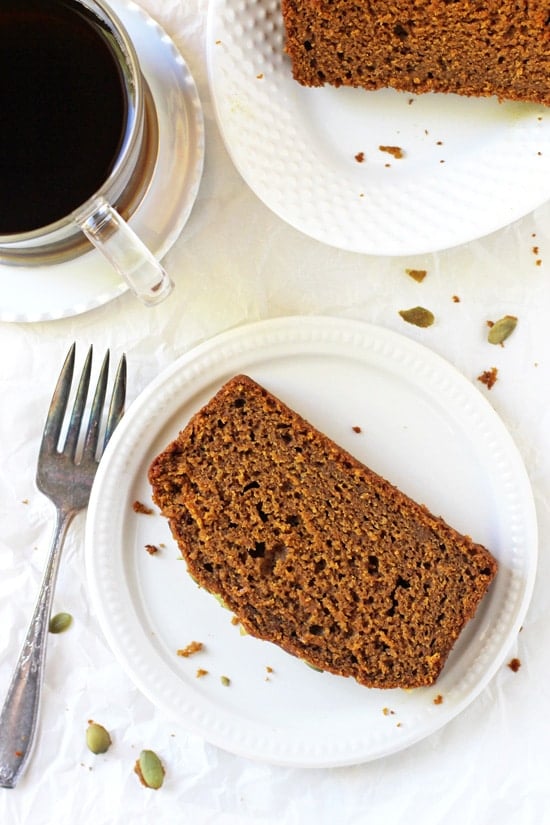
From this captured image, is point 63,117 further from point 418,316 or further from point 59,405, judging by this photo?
point 418,316

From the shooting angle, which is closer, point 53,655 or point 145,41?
point 145,41

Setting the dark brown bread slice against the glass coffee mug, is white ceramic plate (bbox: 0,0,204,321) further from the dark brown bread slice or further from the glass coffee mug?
the dark brown bread slice

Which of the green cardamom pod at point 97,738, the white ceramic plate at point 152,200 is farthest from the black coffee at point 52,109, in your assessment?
the green cardamom pod at point 97,738

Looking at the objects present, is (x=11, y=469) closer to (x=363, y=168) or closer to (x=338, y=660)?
(x=338, y=660)

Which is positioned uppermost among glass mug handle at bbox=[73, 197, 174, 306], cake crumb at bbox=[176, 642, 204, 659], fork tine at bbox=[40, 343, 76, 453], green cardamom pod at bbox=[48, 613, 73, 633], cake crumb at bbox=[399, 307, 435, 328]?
cake crumb at bbox=[399, 307, 435, 328]

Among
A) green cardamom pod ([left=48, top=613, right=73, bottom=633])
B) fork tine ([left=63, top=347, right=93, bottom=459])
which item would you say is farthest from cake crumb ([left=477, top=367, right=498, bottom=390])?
green cardamom pod ([left=48, top=613, right=73, bottom=633])

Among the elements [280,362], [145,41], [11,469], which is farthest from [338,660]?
[145,41]

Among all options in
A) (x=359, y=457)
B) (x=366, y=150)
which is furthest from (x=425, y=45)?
(x=359, y=457)
